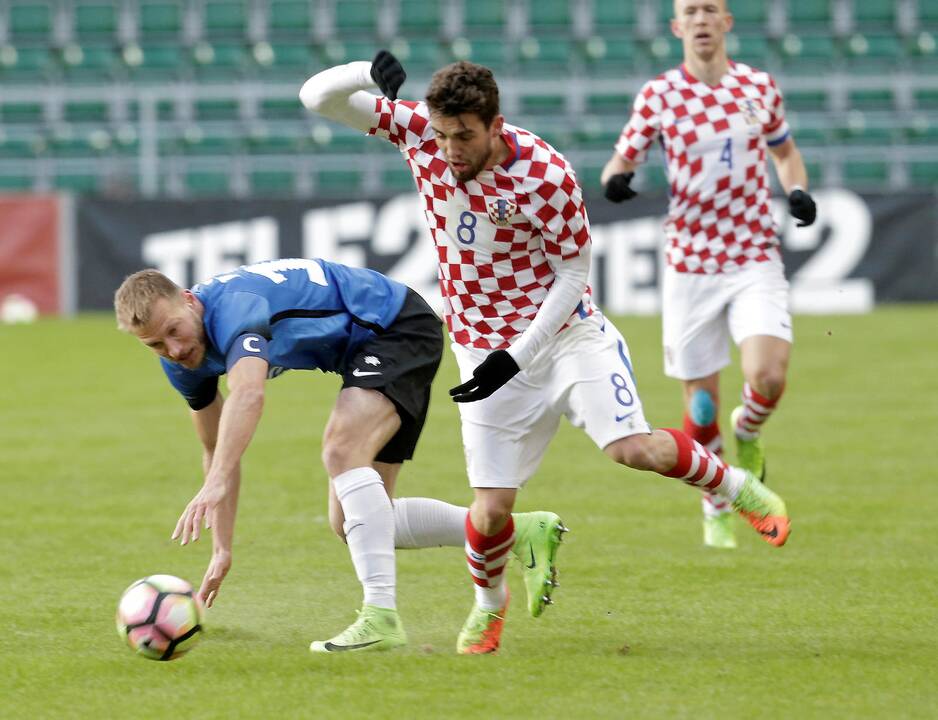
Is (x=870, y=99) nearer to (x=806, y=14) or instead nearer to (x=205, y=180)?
(x=806, y=14)

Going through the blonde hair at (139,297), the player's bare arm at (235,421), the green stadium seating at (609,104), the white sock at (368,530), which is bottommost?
the green stadium seating at (609,104)

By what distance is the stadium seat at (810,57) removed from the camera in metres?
22.3

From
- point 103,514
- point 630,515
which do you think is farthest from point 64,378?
point 630,515

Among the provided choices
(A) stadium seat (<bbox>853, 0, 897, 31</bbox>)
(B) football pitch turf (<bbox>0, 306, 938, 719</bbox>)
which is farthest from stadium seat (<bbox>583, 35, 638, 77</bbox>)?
(B) football pitch turf (<bbox>0, 306, 938, 719</bbox>)

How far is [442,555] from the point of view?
22.3ft

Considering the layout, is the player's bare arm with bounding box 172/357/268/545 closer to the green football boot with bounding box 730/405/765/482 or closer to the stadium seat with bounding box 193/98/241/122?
the green football boot with bounding box 730/405/765/482

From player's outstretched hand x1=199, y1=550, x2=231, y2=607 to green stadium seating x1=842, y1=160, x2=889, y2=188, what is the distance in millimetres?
18014

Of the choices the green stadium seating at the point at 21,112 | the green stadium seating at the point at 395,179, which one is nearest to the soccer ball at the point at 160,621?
the green stadium seating at the point at 395,179

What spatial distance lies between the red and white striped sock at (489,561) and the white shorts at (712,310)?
2273 mm

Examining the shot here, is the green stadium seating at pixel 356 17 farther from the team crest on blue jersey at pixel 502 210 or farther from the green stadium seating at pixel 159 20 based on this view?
the team crest on blue jersey at pixel 502 210

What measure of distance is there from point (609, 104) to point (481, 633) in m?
17.9

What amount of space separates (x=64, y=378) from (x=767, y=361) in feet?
28.0

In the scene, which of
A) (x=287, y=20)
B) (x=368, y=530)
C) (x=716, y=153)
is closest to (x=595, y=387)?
(x=368, y=530)

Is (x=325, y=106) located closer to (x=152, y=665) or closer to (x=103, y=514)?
(x=152, y=665)
